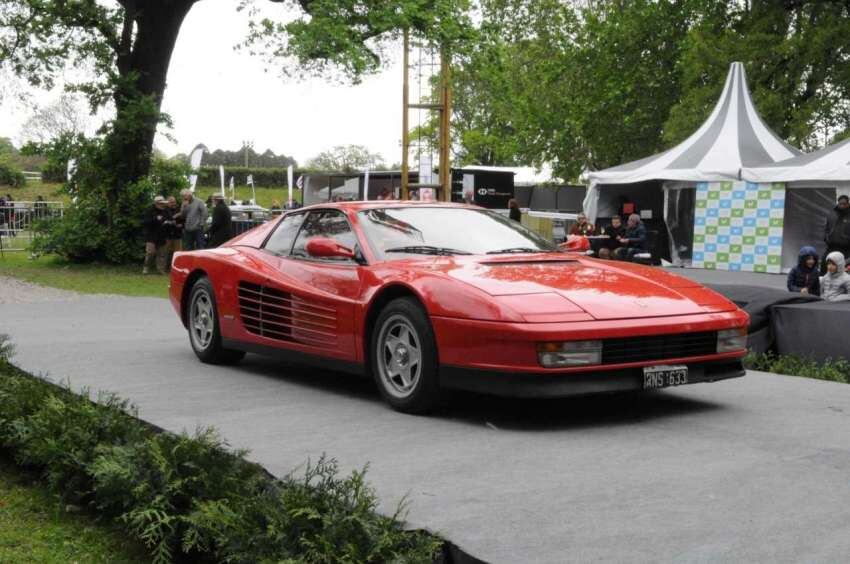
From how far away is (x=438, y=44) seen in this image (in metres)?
21.2

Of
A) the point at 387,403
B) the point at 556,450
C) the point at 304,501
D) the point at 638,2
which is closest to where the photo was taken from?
the point at 304,501

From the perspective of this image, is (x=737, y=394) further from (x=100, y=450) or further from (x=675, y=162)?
(x=675, y=162)

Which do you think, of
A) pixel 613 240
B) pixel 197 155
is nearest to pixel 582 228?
pixel 613 240

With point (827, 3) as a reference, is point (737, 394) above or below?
below

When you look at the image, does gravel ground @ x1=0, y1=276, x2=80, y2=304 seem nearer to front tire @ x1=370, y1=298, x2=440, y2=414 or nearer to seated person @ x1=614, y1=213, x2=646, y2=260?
seated person @ x1=614, y1=213, x2=646, y2=260

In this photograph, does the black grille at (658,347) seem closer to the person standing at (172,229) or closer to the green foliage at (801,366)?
the green foliage at (801,366)

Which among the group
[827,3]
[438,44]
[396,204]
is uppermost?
[827,3]

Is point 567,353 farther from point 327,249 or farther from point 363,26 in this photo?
point 363,26

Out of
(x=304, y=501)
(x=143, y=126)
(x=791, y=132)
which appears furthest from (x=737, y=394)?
(x=791, y=132)

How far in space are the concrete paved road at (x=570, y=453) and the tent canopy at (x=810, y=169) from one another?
51.9 ft

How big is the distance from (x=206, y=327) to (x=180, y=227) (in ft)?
45.9

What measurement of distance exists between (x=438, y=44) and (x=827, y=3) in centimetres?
1785

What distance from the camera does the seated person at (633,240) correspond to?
19.1 metres

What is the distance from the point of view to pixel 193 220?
69.5 feet
